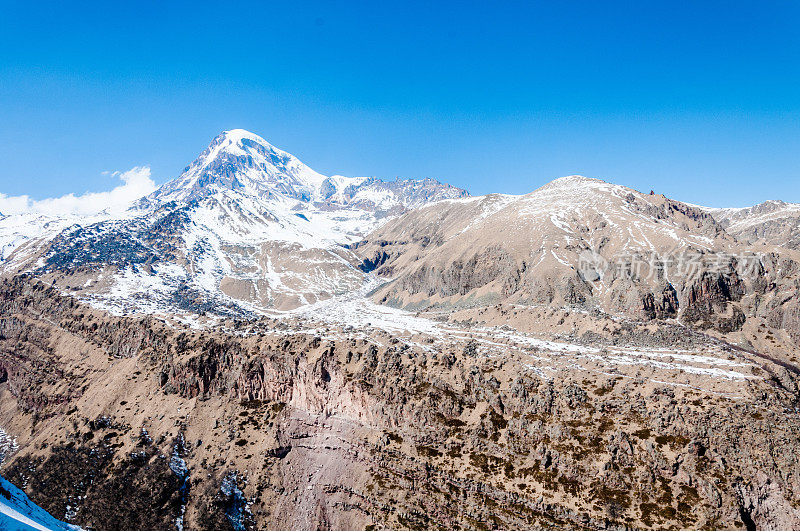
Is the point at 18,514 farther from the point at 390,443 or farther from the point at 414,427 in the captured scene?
the point at 414,427

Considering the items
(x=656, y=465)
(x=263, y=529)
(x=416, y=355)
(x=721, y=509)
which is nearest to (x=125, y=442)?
(x=263, y=529)

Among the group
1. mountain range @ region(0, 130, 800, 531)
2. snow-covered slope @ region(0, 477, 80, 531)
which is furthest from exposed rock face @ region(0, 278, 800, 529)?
snow-covered slope @ region(0, 477, 80, 531)

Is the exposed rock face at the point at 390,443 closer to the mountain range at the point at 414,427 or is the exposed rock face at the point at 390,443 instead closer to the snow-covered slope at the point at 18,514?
the mountain range at the point at 414,427

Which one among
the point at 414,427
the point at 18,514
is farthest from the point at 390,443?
the point at 18,514

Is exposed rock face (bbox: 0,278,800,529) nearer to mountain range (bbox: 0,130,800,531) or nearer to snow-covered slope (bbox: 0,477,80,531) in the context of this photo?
mountain range (bbox: 0,130,800,531)

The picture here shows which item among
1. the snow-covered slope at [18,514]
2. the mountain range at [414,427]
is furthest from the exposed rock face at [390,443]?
the snow-covered slope at [18,514]

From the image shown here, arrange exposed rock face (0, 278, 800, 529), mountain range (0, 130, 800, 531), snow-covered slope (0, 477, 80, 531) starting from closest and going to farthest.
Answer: snow-covered slope (0, 477, 80, 531) → exposed rock face (0, 278, 800, 529) → mountain range (0, 130, 800, 531)
